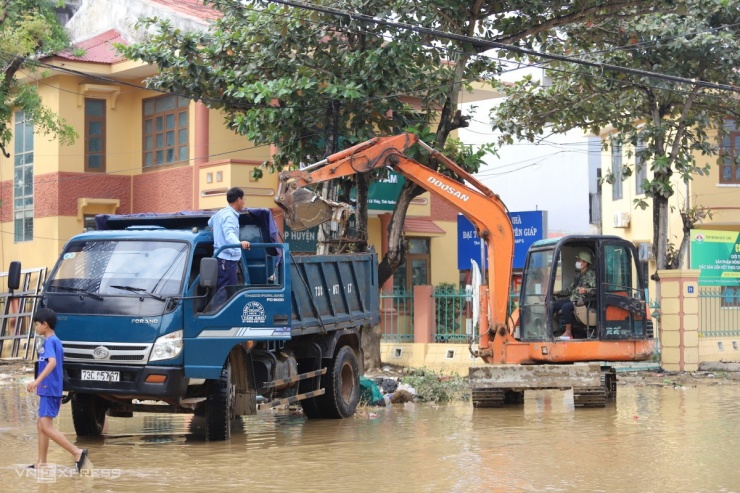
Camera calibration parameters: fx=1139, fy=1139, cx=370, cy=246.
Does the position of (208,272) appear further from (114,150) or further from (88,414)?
(114,150)

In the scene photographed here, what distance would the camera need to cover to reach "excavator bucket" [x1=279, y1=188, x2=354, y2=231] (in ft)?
52.7

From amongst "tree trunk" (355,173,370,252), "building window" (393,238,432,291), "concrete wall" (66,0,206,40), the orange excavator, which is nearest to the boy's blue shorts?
the orange excavator

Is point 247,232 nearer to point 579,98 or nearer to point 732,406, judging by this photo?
point 732,406

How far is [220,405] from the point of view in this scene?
508 inches

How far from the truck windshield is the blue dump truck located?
12 mm

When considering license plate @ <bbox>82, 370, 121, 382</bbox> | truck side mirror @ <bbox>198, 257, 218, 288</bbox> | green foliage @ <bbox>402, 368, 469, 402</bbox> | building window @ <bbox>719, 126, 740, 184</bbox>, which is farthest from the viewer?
building window @ <bbox>719, 126, 740, 184</bbox>

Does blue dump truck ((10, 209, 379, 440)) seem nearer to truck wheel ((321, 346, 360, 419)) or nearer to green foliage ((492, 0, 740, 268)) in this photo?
truck wheel ((321, 346, 360, 419))

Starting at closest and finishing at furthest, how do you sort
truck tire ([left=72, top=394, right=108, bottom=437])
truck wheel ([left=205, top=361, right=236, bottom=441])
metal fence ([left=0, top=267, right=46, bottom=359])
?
truck wheel ([left=205, top=361, right=236, bottom=441])
truck tire ([left=72, top=394, right=108, bottom=437])
metal fence ([left=0, top=267, right=46, bottom=359])

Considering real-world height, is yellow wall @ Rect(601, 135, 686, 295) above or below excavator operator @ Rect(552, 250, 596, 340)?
above

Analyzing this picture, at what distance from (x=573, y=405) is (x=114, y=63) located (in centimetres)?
1596

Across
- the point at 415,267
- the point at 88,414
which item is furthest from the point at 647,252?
the point at 88,414

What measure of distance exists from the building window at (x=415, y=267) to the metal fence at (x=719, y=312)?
821cm

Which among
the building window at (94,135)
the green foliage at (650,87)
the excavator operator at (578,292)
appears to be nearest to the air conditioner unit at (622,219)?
the green foliage at (650,87)

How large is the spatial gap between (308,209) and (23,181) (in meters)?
17.5
